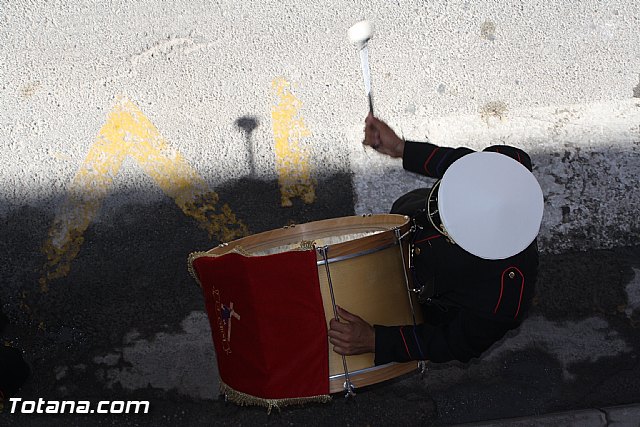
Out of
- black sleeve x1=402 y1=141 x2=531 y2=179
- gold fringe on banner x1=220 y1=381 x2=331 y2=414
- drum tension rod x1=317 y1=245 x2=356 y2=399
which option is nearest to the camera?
drum tension rod x1=317 y1=245 x2=356 y2=399

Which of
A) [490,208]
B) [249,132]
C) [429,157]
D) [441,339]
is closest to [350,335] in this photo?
[441,339]

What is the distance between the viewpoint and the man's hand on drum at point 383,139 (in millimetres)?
2805

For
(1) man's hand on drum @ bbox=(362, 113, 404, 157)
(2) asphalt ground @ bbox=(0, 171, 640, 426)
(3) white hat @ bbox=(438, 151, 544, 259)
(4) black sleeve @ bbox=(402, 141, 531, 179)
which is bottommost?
(2) asphalt ground @ bbox=(0, 171, 640, 426)

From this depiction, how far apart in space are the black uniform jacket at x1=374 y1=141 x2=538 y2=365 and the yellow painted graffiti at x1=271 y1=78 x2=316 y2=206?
1.26 metres

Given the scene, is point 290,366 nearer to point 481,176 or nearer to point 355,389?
point 355,389

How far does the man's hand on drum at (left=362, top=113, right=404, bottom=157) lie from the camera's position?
110 inches

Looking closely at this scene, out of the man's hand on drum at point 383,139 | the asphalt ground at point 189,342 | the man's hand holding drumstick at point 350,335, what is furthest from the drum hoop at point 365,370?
the asphalt ground at point 189,342

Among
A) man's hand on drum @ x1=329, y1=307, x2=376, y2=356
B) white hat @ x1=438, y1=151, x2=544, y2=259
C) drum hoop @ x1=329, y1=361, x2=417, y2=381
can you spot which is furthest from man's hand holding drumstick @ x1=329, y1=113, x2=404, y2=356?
white hat @ x1=438, y1=151, x2=544, y2=259

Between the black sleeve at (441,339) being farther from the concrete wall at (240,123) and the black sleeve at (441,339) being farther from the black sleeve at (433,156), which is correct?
the concrete wall at (240,123)

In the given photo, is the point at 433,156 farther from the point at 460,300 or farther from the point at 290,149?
the point at 290,149

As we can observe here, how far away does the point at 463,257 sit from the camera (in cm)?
242

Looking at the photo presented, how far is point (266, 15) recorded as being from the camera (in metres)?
3.80

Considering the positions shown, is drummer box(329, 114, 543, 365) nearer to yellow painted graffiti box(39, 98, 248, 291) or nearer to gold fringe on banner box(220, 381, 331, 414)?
gold fringe on banner box(220, 381, 331, 414)

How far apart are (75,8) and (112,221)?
1428 mm
